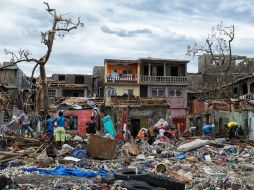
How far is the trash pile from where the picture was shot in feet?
31.2

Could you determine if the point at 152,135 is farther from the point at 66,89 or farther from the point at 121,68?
the point at 66,89

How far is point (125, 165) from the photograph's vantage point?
518 inches

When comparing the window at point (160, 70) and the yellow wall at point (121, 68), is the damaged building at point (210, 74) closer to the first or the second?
the window at point (160, 70)

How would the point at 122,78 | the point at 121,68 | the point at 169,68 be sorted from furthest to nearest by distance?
the point at 169,68, the point at 121,68, the point at 122,78

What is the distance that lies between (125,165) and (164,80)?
30398 mm

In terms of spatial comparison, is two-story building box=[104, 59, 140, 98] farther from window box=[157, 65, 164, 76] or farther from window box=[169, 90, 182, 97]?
window box=[169, 90, 182, 97]

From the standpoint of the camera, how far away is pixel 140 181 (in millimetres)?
9594

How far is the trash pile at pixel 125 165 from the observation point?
952 cm

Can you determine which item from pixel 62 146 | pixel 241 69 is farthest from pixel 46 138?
pixel 241 69

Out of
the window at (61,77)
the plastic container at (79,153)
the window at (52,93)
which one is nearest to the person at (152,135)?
the plastic container at (79,153)

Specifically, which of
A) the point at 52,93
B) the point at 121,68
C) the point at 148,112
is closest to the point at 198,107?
the point at 148,112

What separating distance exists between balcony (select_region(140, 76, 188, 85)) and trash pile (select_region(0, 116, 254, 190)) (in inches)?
904

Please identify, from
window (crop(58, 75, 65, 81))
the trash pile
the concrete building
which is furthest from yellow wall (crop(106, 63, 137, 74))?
the trash pile

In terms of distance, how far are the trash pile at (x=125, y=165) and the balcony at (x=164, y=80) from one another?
75.3 ft
